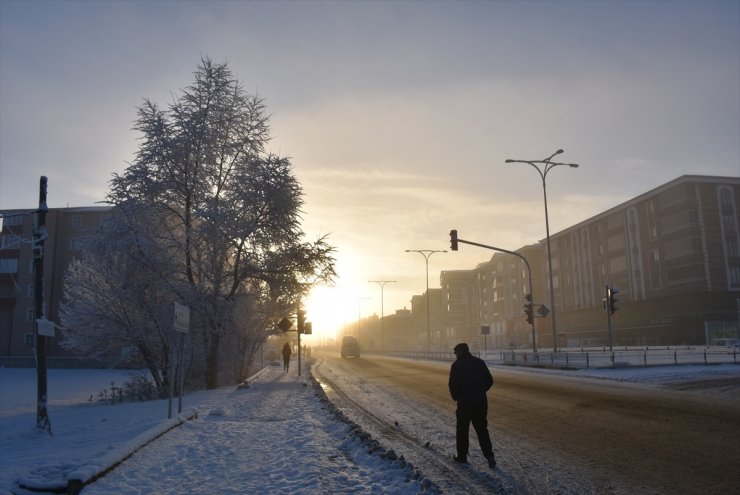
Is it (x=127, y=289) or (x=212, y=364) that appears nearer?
(x=127, y=289)

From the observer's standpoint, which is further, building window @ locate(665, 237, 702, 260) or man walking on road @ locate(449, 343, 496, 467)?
building window @ locate(665, 237, 702, 260)

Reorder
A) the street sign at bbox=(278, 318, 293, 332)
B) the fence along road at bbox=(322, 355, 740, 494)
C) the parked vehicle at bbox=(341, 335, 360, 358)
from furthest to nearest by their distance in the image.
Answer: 1. the parked vehicle at bbox=(341, 335, 360, 358)
2. the street sign at bbox=(278, 318, 293, 332)
3. the fence along road at bbox=(322, 355, 740, 494)

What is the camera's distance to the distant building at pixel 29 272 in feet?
216

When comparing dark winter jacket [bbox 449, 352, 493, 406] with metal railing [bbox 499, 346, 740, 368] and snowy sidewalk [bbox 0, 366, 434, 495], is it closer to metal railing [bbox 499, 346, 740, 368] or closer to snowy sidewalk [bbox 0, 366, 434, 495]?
snowy sidewalk [bbox 0, 366, 434, 495]

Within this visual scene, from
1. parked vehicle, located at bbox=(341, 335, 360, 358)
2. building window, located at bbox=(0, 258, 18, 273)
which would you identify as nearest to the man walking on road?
parked vehicle, located at bbox=(341, 335, 360, 358)

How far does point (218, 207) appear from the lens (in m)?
21.7

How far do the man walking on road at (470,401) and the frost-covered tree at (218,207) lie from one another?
1480 centimetres

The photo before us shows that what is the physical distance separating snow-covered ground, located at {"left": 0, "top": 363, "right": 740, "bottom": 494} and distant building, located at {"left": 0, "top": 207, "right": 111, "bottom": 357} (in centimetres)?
5393

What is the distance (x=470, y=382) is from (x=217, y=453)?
4.25 meters

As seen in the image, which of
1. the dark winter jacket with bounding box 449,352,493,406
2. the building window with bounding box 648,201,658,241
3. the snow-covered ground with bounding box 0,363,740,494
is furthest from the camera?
the building window with bounding box 648,201,658,241

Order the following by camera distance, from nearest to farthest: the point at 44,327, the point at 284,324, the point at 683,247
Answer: the point at 44,327, the point at 284,324, the point at 683,247

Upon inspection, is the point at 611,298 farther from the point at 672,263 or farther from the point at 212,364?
the point at 672,263

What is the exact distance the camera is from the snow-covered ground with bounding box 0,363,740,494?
713 centimetres

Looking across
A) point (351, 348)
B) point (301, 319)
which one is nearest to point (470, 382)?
point (301, 319)
